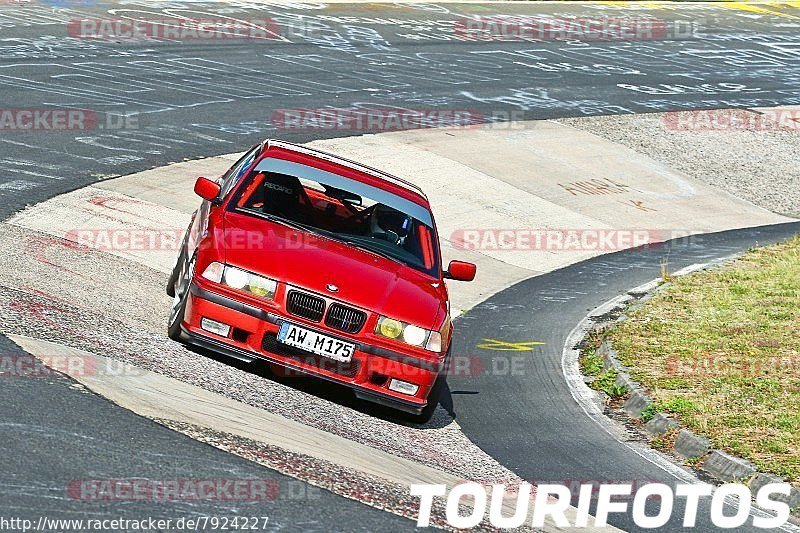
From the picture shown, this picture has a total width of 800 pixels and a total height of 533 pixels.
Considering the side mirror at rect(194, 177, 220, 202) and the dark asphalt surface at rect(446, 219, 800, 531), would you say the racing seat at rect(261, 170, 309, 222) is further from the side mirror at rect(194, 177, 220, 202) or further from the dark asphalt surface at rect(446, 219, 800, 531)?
the dark asphalt surface at rect(446, 219, 800, 531)

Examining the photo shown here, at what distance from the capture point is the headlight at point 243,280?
8.90 m

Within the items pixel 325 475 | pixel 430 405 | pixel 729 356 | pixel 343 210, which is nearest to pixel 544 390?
pixel 729 356

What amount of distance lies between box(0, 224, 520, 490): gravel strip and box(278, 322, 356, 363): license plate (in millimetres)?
281

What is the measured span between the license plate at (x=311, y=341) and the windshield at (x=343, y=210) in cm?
115

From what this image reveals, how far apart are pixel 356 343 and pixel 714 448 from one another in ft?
10.0

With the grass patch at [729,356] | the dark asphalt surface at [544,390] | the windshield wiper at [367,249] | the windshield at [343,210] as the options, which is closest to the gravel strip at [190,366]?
the dark asphalt surface at [544,390]

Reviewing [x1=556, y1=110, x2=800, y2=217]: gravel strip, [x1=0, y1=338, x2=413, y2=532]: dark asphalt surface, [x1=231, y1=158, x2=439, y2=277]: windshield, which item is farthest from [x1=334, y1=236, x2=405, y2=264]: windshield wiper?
[x1=556, y1=110, x2=800, y2=217]: gravel strip

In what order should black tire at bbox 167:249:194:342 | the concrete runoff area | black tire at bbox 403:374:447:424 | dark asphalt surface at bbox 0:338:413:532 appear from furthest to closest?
the concrete runoff area, black tire at bbox 403:374:447:424, black tire at bbox 167:249:194:342, dark asphalt surface at bbox 0:338:413:532

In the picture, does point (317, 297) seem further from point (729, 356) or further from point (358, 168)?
point (729, 356)

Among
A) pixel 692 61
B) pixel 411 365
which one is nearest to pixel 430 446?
pixel 411 365

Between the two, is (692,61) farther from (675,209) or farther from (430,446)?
(430,446)

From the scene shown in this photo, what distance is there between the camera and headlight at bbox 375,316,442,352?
352 inches

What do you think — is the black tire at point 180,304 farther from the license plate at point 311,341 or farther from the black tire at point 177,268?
the license plate at point 311,341

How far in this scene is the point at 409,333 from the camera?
905 cm
